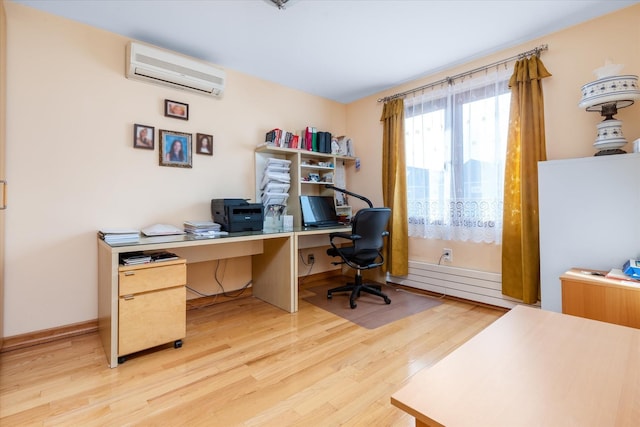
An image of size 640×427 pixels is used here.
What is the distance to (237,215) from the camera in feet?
8.28

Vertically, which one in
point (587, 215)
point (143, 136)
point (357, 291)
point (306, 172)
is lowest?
point (357, 291)

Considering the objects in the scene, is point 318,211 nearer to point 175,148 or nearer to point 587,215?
point 175,148

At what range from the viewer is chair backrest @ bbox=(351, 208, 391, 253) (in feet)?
8.70

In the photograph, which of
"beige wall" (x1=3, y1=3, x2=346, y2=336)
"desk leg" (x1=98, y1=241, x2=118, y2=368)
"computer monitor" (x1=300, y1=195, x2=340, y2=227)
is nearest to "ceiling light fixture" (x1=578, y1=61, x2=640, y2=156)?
"computer monitor" (x1=300, y1=195, x2=340, y2=227)

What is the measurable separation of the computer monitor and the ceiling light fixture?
228 cm

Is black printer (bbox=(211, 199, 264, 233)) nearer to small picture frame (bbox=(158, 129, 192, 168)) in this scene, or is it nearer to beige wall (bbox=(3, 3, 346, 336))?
beige wall (bbox=(3, 3, 346, 336))

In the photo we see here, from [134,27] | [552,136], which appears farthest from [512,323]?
[134,27]

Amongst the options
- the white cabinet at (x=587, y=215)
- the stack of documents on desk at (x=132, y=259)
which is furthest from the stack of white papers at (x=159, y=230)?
the white cabinet at (x=587, y=215)

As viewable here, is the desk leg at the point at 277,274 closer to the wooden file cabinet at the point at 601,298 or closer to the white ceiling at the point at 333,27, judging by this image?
the white ceiling at the point at 333,27

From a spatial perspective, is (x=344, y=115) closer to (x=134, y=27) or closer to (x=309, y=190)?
(x=309, y=190)

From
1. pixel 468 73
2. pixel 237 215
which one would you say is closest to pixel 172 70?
pixel 237 215

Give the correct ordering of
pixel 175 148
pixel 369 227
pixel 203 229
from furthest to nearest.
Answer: pixel 369 227, pixel 175 148, pixel 203 229

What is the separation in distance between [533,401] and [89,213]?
2.77 metres

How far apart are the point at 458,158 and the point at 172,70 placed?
2.74m
